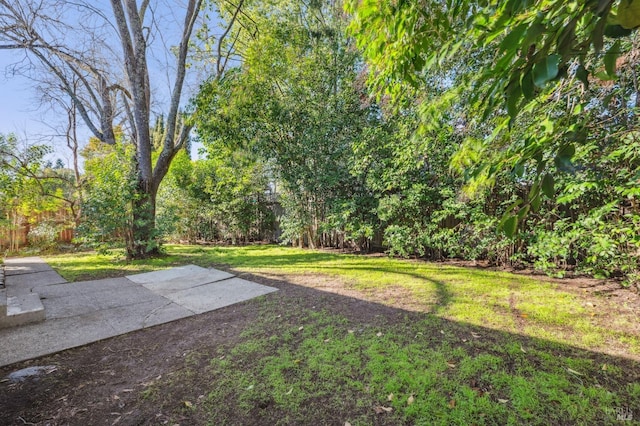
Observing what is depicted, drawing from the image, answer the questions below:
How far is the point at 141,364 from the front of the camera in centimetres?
216

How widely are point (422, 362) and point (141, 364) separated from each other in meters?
2.18

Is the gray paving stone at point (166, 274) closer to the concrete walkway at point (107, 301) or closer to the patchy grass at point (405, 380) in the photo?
the concrete walkway at point (107, 301)

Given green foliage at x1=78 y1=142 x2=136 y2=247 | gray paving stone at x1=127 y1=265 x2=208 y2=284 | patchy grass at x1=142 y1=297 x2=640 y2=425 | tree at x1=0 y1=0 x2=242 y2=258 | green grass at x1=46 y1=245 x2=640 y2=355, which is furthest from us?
tree at x1=0 y1=0 x2=242 y2=258

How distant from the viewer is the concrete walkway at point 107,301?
2.48 m

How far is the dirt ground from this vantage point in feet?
5.38

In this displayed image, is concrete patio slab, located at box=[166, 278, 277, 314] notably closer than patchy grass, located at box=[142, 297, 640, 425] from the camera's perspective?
No

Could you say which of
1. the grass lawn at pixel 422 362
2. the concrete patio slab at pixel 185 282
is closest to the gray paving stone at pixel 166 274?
the concrete patio slab at pixel 185 282

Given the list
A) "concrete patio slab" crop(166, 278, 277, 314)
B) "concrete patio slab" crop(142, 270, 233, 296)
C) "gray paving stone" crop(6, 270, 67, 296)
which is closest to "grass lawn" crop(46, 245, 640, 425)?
"concrete patio slab" crop(166, 278, 277, 314)

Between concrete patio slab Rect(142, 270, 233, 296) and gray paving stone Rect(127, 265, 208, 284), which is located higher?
gray paving stone Rect(127, 265, 208, 284)

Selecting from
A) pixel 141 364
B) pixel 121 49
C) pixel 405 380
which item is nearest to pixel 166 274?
pixel 141 364

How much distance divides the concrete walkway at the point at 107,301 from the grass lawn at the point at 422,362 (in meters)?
0.83

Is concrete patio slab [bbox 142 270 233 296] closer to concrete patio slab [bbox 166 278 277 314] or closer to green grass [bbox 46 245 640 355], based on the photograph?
concrete patio slab [bbox 166 278 277 314]

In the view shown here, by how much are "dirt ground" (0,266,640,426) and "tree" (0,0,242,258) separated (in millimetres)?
4385

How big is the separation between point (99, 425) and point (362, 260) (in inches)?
192
